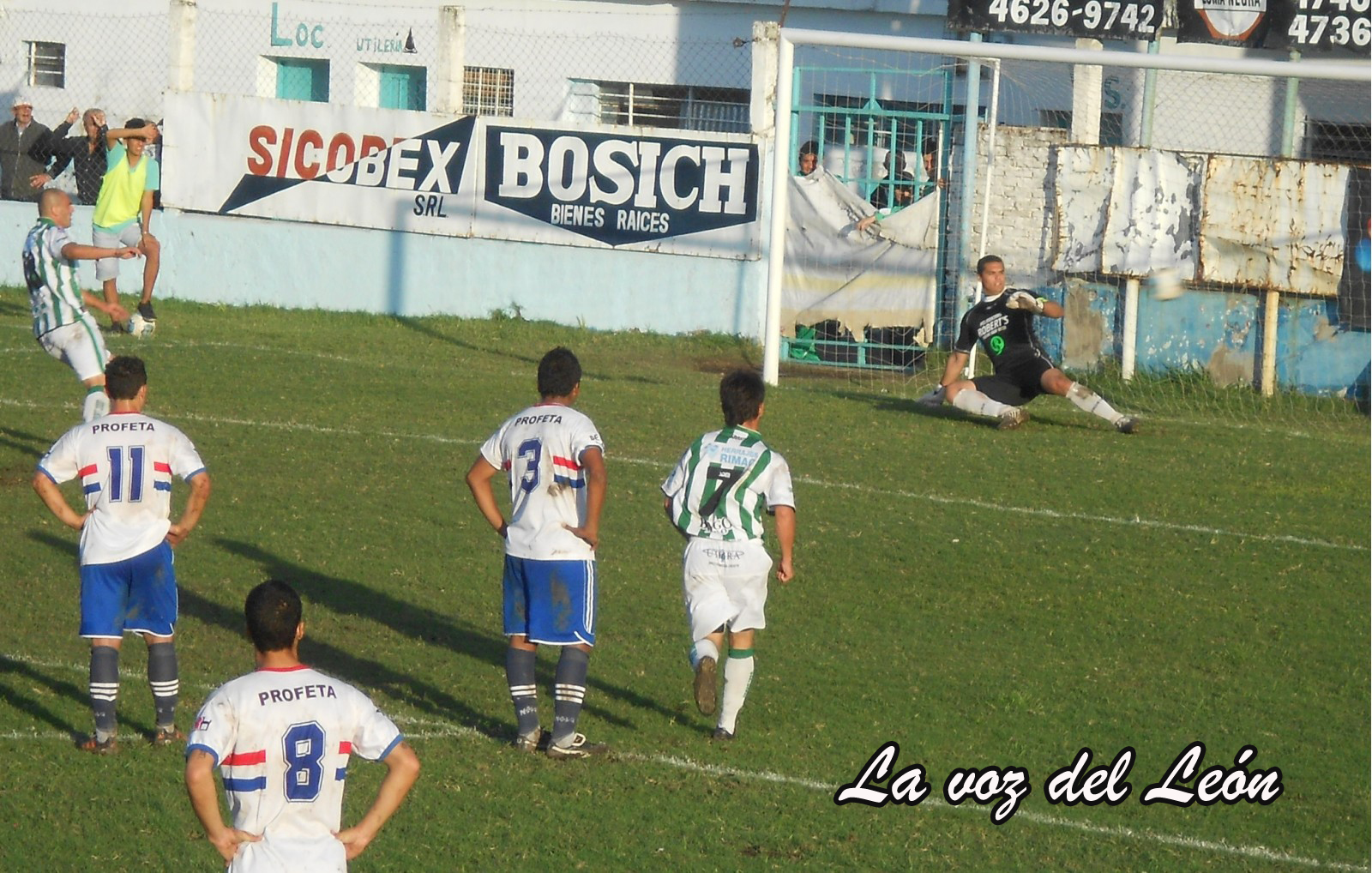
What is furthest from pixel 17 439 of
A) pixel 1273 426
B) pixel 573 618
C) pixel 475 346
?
pixel 1273 426

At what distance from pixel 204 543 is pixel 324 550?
720 mm

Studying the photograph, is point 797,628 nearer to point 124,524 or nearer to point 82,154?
point 124,524

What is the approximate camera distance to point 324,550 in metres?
10.3

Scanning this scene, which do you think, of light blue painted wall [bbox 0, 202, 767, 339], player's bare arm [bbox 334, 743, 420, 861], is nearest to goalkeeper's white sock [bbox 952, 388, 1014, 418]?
light blue painted wall [bbox 0, 202, 767, 339]

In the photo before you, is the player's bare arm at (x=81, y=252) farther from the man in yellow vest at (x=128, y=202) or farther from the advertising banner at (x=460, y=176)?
the advertising banner at (x=460, y=176)

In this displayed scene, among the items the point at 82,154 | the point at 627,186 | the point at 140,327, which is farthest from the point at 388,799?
the point at 82,154

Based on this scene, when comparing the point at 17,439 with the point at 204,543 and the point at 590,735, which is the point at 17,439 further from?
the point at 590,735

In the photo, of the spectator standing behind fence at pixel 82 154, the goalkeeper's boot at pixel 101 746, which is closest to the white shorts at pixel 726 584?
the goalkeeper's boot at pixel 101 746

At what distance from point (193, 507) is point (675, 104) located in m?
17.6

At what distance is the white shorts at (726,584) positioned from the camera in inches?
Answer: 291

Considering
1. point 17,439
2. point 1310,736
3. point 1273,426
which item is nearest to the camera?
point 1310,736

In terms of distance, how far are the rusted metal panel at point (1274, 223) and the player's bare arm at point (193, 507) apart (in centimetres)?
1150

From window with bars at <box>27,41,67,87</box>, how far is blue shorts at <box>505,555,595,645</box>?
21839 mm

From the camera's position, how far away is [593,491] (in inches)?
279
